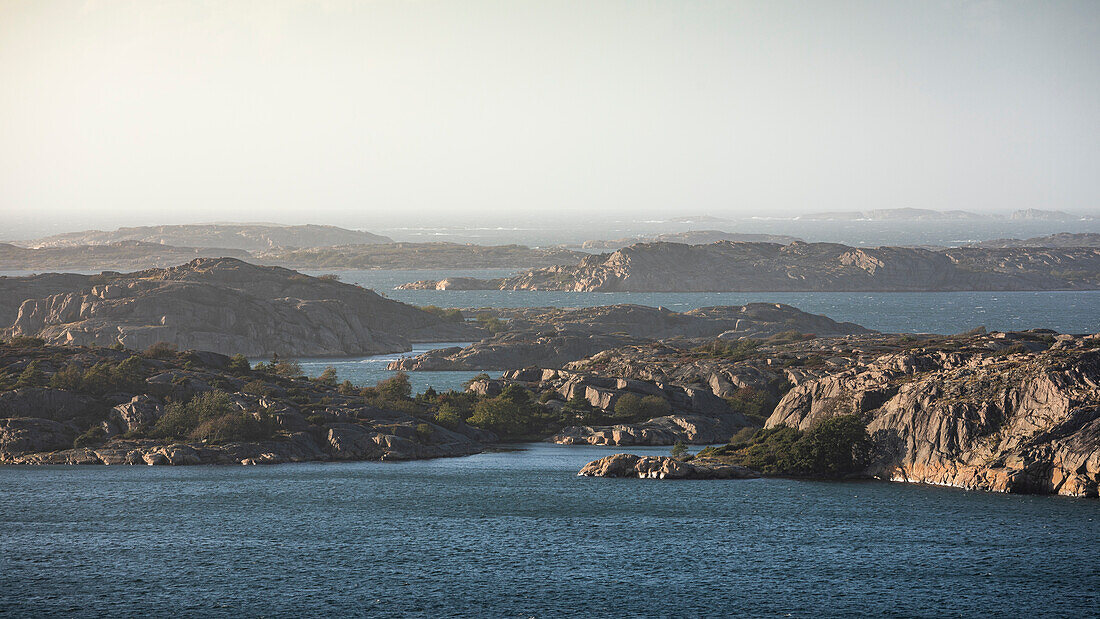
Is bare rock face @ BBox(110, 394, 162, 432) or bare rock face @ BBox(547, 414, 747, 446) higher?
bare rock face @ BBox(110, 394, 162, 432)

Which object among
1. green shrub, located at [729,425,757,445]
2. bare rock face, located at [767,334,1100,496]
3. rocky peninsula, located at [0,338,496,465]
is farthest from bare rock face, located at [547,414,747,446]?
bare rock face, located at [767,334,1100,496]

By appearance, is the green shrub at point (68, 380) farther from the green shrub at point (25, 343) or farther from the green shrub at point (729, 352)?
the green shrub at point (729, 352)

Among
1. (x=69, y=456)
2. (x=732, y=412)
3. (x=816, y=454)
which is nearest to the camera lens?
(x=816, y=454)

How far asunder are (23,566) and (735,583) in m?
49.6

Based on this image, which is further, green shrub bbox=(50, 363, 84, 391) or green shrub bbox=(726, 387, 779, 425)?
green shrub bbox=(726, 387, 779, 425)

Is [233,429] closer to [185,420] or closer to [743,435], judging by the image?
[185,420]

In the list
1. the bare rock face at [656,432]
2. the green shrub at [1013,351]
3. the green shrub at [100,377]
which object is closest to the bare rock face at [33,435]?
the green shrub at [100,377]

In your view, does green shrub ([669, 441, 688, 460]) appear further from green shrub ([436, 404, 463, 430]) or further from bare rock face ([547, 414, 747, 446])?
green shrub ([436, 404, 463, 430])

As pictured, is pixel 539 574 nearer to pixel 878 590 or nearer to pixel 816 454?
pixel 878 590

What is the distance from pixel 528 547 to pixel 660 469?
1185 inches

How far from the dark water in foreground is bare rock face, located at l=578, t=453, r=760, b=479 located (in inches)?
116

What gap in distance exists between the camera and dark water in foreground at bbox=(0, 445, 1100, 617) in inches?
2817

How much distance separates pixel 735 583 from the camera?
75188 mm

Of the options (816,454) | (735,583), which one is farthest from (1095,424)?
(735,583)
